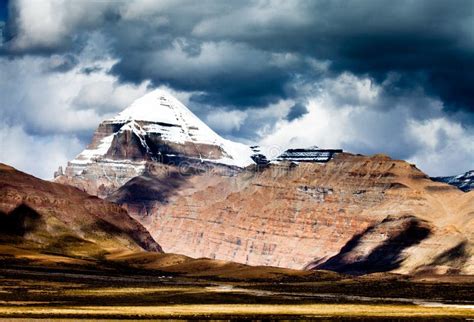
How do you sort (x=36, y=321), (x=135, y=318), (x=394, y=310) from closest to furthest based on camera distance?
(x=36, y=321) → (x=135, y=318) → (x=394, y=310)

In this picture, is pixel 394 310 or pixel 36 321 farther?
pixel 394 310

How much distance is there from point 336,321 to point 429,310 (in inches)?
1410

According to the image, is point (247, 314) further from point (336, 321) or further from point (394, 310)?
point (394, 310)

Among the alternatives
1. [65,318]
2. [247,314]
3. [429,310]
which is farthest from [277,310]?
[65,318]

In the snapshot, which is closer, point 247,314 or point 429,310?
point 247,314

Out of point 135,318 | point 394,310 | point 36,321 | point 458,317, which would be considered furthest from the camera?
point 394,310

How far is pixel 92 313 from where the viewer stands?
568 ft

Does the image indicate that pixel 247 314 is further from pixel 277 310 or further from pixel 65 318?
pixel 65 318

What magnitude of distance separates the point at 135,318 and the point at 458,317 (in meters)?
52.9

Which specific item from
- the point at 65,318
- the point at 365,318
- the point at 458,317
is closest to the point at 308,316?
the point at 365,318

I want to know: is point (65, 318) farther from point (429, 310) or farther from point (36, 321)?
point (429, 310)

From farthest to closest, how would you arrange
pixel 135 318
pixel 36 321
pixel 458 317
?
pixel 458 317
pixel 135 318
pixel 36 321

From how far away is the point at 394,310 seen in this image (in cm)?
19662

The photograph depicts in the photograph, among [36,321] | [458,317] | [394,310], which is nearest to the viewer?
[36,321]
